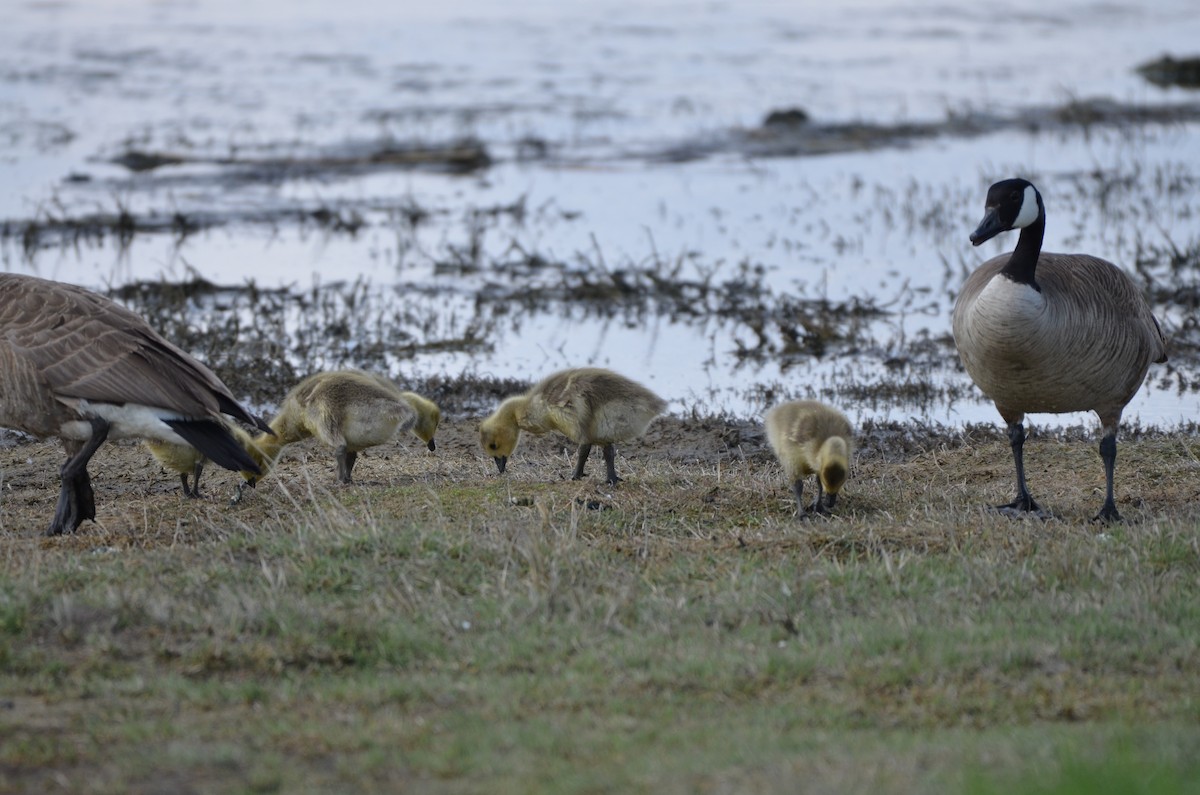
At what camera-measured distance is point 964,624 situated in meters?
6.00

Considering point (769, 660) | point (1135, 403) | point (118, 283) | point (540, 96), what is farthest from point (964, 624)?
point (540, 96)

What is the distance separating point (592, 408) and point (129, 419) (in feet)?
8.37

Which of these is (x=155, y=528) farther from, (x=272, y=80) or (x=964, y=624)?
(x=272, y=80)

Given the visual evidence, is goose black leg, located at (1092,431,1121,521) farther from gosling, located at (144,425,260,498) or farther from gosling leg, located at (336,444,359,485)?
gosling, located at (144,425,260,498)

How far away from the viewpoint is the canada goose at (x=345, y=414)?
8.44m

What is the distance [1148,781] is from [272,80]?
95.4ft

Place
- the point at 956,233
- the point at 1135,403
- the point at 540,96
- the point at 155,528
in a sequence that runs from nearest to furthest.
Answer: the point at 155,528 < the point at 1135,403 < the point at 956,233 < the point at 540,96

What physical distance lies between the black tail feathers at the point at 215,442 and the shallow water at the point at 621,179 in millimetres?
4353

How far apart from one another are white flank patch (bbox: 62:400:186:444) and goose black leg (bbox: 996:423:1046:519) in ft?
14.7

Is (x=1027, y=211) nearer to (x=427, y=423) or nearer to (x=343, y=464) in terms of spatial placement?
(x=427, y=423)

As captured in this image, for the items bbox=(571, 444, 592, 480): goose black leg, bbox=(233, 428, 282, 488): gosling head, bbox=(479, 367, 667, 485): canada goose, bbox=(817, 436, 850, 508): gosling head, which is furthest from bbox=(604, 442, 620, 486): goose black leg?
bbox=(233, 428, 282, 488): gosling head

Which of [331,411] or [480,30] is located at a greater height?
[480,30]

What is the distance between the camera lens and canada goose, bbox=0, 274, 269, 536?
7.51 m

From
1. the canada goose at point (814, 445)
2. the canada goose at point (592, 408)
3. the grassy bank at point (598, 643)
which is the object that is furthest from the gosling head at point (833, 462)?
the canada goose at point (592, 408)
